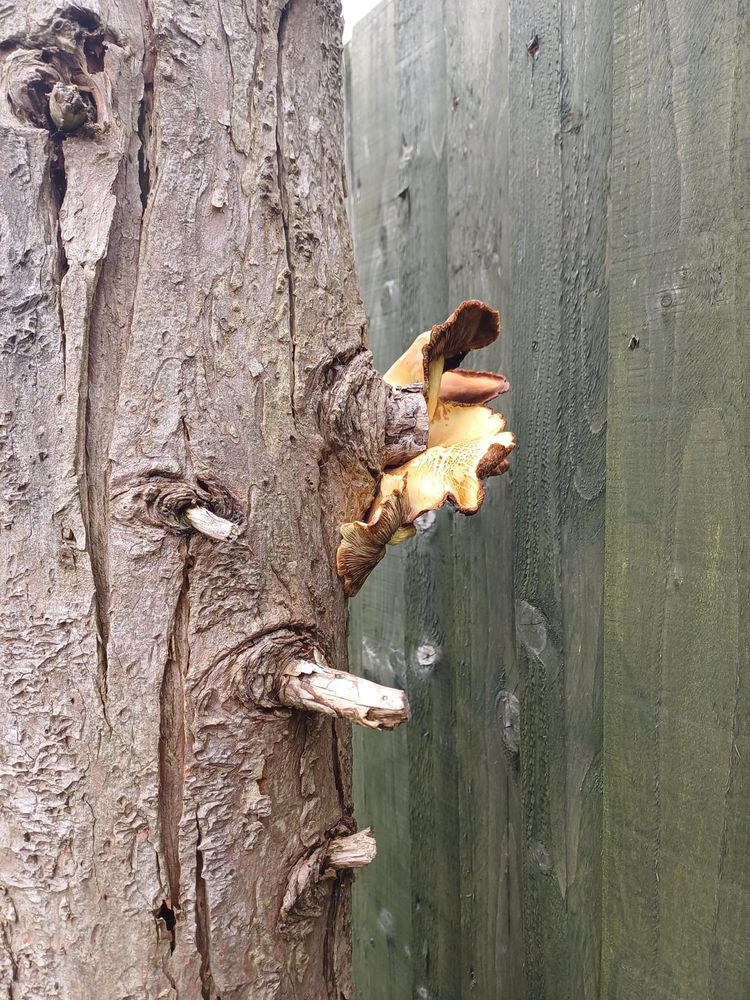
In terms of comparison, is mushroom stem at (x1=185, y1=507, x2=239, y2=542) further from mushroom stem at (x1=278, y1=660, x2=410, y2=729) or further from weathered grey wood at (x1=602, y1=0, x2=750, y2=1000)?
weathered grey wood at (x1=602, y1=0, x2=750, y2=1000)

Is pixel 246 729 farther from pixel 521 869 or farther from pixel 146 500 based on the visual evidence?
pixel 521 869

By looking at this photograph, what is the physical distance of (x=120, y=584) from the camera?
0.73 m

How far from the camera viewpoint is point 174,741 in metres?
0.76

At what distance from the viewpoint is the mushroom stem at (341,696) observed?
2.26ft

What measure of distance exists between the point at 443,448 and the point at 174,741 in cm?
49

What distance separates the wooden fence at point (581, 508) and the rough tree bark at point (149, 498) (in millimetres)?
526

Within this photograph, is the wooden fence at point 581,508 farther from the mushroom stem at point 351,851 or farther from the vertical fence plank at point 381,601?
the mushroom stem at point 351,851

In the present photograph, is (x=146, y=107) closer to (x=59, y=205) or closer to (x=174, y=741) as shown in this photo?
(x=59, y=205)

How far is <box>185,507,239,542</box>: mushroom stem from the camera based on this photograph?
0.70 m

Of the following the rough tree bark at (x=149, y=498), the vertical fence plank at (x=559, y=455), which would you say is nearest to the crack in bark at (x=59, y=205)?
the rough tree bark at (x=149, y=498)

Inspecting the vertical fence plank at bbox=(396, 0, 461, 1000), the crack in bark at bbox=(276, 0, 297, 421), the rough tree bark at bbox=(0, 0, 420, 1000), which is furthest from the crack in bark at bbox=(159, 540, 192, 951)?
the vertical fence plank at bbox=(396, 0, 461, 1000)

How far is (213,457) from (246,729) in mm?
302

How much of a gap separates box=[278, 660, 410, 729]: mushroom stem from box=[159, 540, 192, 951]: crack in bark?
11cm

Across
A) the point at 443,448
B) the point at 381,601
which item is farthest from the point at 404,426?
the point at 381,601
